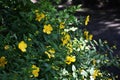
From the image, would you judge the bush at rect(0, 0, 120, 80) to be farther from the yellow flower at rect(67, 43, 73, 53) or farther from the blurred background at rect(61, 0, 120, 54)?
the blurred background at rect(61, 0, 120, 54)

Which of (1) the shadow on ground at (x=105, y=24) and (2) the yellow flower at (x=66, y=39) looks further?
(1) the shadow on ground at (x=105, y=24)

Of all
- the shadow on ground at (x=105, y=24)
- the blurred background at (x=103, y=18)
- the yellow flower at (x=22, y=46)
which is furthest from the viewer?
the blurred background at (x=103, y=18)

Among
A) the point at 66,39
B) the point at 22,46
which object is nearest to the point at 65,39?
the point at 66,39

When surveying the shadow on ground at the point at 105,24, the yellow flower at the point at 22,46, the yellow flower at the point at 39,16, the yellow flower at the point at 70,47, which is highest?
the yellow flower at the point at 39,16

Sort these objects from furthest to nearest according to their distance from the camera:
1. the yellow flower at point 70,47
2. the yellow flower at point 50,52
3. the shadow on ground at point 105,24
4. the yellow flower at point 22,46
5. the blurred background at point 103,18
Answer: the blurred background at point 103,18 < the shadow on ground at point 105,24 < the yellow flower at point 70,47 < the yellow flower at point 50,52 < the yellow flower at point 22,46

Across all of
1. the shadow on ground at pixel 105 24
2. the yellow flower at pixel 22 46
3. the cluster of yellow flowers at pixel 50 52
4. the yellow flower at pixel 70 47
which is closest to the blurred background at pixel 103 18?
the shadow on ground at pixel 105 24

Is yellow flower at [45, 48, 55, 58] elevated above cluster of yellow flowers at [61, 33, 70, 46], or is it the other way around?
cluster of yellow flowers at [61, 33, 70, 46]

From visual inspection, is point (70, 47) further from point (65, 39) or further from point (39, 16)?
point (39, 16)

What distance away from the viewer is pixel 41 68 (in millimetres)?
2629

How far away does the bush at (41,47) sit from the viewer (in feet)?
8.35

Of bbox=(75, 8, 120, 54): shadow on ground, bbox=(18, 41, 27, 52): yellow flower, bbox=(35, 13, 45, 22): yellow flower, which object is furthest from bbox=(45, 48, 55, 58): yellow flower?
bbox=(75, 8, 120, 54): shadow on ground

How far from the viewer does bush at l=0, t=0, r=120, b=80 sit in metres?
2.54

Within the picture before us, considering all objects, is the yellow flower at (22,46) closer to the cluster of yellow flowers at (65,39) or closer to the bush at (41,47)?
the bush at (41,47)

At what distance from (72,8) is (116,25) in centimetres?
419
